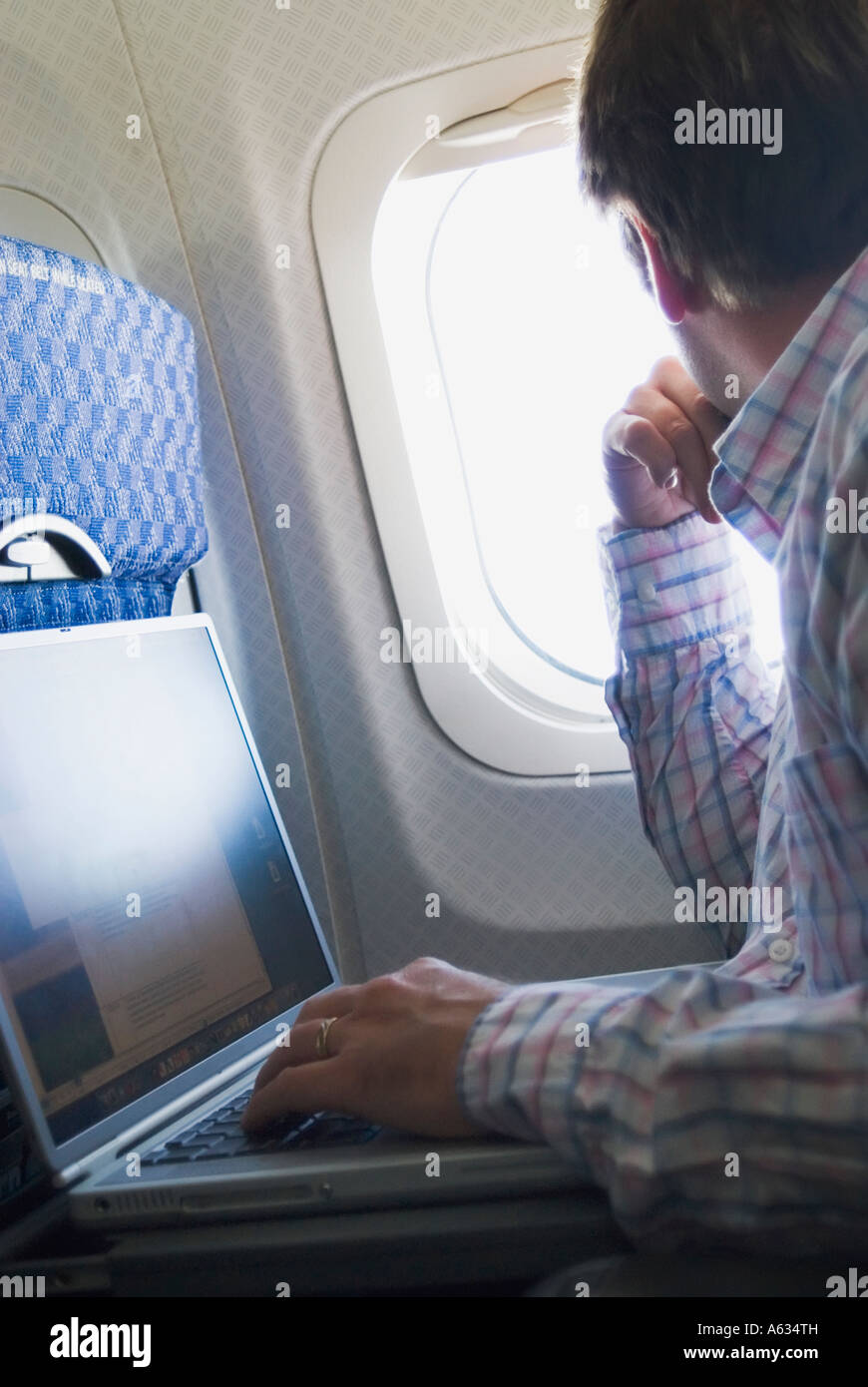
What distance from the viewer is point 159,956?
110cm

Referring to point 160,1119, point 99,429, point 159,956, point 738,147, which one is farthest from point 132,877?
point 738,147

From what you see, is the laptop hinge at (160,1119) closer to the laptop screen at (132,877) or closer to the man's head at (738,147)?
the laptop screen at (132,877)

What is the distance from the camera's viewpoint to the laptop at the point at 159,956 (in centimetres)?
83

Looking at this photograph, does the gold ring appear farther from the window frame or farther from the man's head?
the window frame

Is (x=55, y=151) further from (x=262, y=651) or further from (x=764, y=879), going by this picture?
(x=764, y=879)

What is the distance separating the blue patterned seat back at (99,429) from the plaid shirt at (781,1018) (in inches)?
25.3

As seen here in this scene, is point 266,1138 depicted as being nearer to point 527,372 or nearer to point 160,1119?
point 160,1119

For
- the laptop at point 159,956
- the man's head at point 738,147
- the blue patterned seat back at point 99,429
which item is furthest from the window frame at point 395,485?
the man's head at point 738,147

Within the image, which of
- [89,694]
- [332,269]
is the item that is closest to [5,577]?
[89,694]

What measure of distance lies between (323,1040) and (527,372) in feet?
4.08

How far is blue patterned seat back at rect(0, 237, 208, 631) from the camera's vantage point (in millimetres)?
1157

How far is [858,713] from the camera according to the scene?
695mm

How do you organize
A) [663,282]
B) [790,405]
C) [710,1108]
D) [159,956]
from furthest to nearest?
[159,956]
[663,282]
[790,405]
[710,1108]

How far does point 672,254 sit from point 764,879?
1.80 feet
